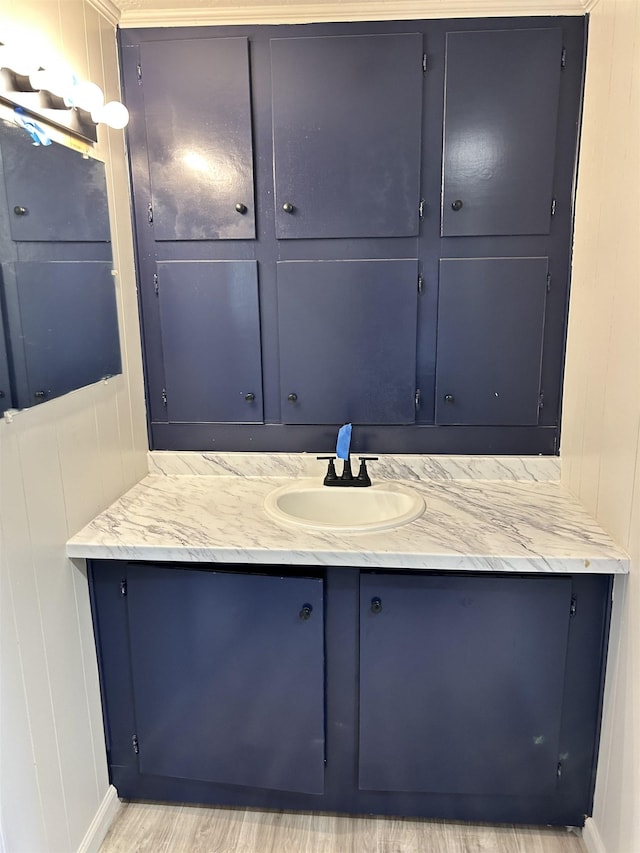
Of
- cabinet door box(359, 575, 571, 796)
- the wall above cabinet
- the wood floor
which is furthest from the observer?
the wall above cabinet

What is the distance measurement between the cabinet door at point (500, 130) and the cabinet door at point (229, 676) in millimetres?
1186

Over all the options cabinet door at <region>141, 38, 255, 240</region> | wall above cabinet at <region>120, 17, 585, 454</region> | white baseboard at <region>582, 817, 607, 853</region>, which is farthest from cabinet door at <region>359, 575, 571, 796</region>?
cabinet door at <region>141, 38, 255, 240</region>

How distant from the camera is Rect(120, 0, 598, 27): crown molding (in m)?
1.72

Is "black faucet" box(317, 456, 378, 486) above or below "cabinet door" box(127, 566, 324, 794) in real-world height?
above

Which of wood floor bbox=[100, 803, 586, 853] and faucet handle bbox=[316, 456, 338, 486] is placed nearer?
wood floor bbox=[100, 803, 586, 853]

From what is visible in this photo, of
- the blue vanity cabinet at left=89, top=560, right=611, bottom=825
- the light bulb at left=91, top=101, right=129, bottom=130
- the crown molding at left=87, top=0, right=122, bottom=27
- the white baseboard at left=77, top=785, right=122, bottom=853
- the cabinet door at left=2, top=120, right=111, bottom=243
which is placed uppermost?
the crown molding at left=87, top=0, right=122, bottom=27

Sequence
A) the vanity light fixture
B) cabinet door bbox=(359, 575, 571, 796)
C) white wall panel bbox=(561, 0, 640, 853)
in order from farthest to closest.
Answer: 1. cabinet door bbox=(359, 575, 571, 796)
2. white wall panel bbox=(561, 0, 640, 853)
3. the vanity light fixture

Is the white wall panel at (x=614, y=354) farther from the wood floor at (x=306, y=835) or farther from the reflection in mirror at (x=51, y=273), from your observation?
the reflection in mirror at (x=51, y=273)

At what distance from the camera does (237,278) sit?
1.94 meters

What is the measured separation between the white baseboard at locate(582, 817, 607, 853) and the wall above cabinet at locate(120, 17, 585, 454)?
103cm

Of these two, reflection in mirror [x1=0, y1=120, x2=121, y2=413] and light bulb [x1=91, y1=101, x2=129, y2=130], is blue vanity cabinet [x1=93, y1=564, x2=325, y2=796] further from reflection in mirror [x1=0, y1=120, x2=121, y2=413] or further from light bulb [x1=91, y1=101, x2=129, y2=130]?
light bulb [x1=91, y1=101, x2=129, y2=130]

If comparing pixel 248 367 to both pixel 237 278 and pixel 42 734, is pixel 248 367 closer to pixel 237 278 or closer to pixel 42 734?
pixel 237 278

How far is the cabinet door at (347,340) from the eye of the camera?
75.2 inches

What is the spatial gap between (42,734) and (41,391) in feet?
2.59
